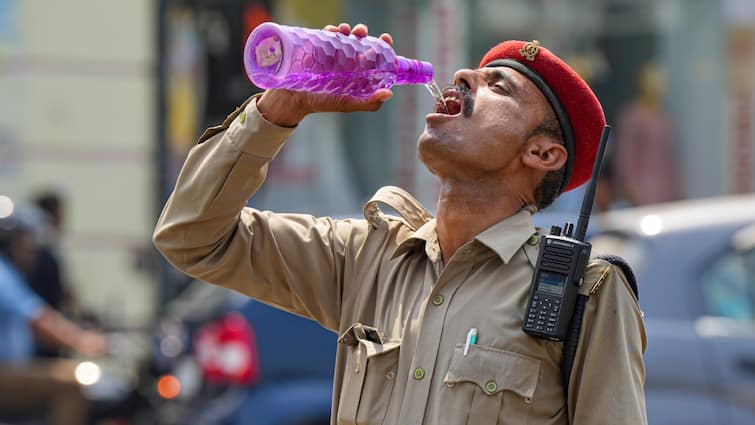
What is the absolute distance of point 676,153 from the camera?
13.3 meters

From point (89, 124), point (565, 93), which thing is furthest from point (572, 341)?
point (89, 124)

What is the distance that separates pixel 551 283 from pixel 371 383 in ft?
1.44

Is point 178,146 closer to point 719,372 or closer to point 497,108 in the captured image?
point 719,372

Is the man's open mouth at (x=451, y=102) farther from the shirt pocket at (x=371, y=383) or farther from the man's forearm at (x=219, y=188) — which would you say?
the shirt pocket at (x=371, y=383)

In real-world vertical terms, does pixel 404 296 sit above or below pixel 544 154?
below

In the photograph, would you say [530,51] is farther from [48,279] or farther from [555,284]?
[48,279]

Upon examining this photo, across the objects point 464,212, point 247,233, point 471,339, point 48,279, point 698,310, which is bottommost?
point 48,279

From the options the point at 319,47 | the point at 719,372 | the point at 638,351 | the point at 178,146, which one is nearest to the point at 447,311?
the point at 638,351

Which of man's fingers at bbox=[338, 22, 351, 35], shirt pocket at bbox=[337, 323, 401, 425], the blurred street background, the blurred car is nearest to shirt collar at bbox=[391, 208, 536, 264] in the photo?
shirt pocket at bbox=[337, 323, 401, 425]

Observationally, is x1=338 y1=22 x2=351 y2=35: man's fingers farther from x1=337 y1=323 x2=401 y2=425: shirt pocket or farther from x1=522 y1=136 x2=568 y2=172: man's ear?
x1=337 y1=323 x2=401 y2=425: shirt pocket

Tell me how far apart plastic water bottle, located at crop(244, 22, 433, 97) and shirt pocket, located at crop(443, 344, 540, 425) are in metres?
0.66

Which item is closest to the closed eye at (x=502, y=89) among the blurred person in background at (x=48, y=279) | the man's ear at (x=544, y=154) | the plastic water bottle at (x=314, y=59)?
the man's ear at (x=544, y=154)

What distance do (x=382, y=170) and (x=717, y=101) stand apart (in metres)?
3.22

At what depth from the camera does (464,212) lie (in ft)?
9.95
